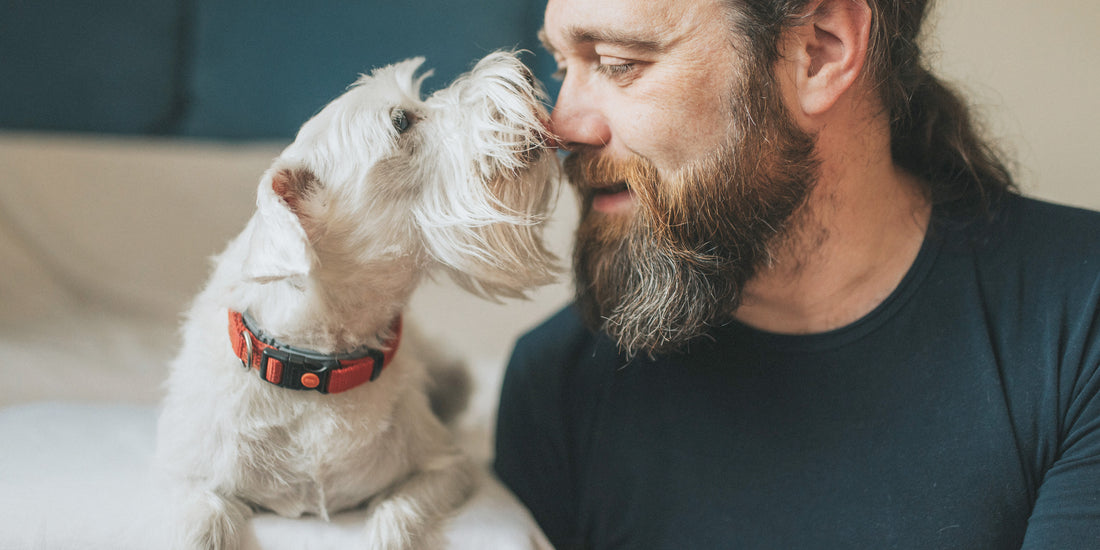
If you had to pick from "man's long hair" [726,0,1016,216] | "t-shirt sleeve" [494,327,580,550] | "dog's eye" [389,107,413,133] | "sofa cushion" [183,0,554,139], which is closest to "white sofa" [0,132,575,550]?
"t-shirt sleeve" [494,327,580,550]

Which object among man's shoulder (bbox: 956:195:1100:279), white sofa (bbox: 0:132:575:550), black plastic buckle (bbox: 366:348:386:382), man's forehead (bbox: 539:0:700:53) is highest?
man's forehead (bbox: 539:0:700:53)

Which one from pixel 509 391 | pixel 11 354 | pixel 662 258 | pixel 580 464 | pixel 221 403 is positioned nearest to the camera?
pixel 221 403

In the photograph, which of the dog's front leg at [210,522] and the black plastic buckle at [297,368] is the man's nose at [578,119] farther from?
the dog's front leg at [210,522]

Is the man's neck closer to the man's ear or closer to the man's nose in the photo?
the man's ear

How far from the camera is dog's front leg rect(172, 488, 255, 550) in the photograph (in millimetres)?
1092

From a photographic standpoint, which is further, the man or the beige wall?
the beige wall

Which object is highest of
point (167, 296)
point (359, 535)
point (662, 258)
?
point (662, 258)

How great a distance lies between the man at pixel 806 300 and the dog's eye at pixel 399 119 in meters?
0.25

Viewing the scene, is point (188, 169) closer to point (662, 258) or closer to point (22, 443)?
point (22, 443)

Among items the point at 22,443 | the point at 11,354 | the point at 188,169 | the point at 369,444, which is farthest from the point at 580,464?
the point at 188,169

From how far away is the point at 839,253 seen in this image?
54.0 inches

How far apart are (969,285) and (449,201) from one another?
87 centimetres

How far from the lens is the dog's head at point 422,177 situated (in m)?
1.20

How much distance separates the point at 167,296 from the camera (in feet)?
7.42
